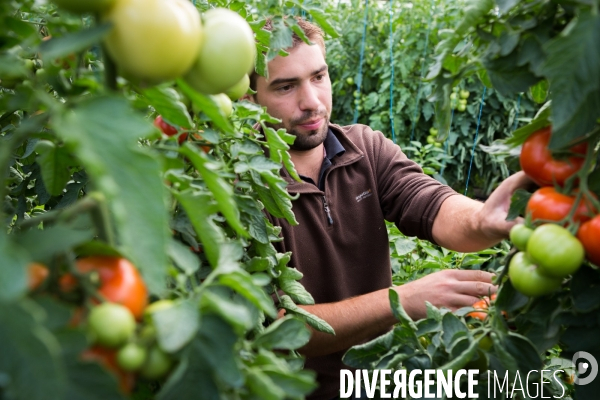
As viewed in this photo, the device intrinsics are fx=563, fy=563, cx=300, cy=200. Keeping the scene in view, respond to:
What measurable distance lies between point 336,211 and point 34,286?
55.8 inches

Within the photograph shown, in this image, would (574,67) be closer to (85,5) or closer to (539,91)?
(539,91)

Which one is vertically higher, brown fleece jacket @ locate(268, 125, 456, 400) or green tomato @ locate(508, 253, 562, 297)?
green tomato @ locate(508, 253, 562, 297)

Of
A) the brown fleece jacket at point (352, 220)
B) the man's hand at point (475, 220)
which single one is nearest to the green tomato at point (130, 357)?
the man's hand at point (475, 220)

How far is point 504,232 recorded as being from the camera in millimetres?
1089

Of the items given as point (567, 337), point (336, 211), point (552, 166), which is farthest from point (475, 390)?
point (336, 211)

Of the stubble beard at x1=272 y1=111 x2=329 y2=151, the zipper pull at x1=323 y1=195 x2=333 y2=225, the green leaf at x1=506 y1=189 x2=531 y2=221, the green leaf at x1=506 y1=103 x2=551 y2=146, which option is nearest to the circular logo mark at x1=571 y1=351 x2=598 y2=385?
the green leaf at x1=506 y1=189 x2=531 y2=221

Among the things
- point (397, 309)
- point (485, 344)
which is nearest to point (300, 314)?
point (397, 309)

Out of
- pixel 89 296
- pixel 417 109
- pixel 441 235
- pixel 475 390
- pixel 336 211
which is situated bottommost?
pixel 417 109

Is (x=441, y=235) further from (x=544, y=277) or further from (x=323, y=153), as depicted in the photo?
(x=544, y=277)

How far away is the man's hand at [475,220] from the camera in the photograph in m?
1.04

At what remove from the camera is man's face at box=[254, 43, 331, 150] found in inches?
72.9

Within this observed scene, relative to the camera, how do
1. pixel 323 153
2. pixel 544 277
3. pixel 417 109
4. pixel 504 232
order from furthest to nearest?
pixel 417 109 < pixel 323 153 < pixel 504 232 < pixel 544 277

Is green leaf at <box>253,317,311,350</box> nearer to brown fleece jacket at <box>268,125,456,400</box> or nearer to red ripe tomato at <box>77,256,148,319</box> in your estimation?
red ripe tomato at <box>77,256,148,319</box>

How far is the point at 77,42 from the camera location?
→ 0.45 metres
